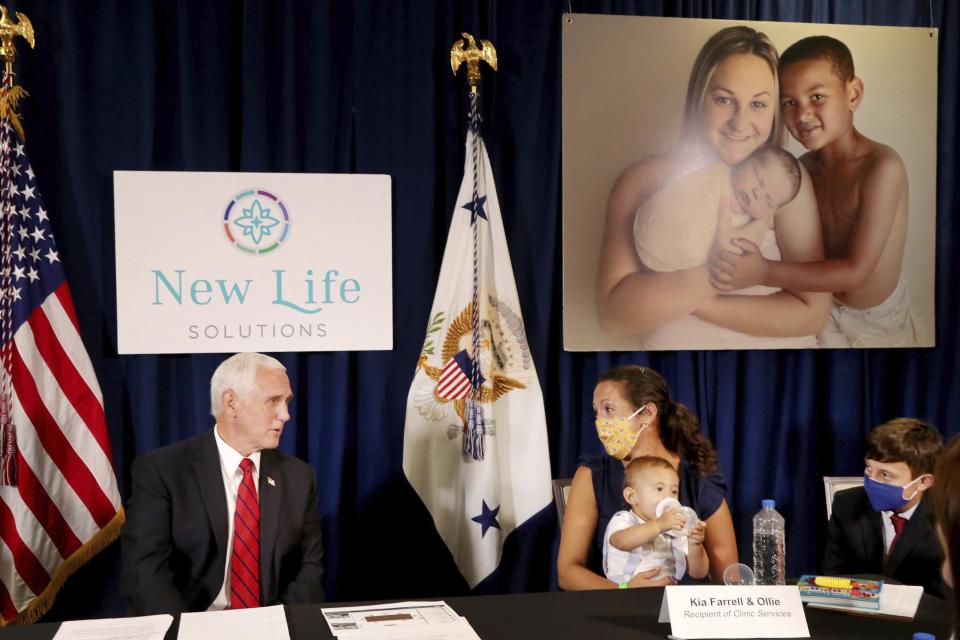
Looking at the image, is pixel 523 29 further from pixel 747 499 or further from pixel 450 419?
pixel 747 499

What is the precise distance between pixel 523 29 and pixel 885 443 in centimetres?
218

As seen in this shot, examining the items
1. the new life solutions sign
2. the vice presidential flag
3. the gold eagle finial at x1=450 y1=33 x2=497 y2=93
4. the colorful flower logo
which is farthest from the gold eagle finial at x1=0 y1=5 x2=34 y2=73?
the vice presidential flag

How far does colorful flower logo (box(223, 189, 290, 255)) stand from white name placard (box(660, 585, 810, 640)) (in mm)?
2261

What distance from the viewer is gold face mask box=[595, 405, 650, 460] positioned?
3000 millimetres

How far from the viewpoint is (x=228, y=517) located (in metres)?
2.88

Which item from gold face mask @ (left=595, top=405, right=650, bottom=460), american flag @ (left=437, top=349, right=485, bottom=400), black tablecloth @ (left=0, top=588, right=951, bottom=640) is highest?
american flag @ (left=437, top=349, right=485, bottom=400)

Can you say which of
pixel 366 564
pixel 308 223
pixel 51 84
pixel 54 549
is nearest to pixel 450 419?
pixel 366 564

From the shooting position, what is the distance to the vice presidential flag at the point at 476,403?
12.3ft

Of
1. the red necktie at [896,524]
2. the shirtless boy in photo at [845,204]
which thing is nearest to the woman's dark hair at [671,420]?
the red necktie at [896,524]

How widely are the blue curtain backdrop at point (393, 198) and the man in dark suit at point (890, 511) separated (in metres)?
0.83

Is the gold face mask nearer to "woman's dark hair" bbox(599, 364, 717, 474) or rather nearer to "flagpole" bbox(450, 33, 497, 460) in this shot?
"woman's dark hair" bbox(599, 364, 717, 474)

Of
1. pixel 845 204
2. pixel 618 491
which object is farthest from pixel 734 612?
pixel 845 204

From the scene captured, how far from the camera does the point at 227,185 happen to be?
12.1 ft

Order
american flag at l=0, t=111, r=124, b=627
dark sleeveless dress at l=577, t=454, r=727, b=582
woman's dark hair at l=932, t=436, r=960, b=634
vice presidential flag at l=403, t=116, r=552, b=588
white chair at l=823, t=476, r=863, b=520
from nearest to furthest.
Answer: woman's dark hair at l=932, t=436, r=960, b=634 → dark sleeveless dress at l=577, t=454, r=727, b=582 → american flag at l=0, t=111, r=124, b=627 → vice presidential flag at l=403, t=116, r=552, b=588 → white chair at l=823, t=476, r=863, b=520
